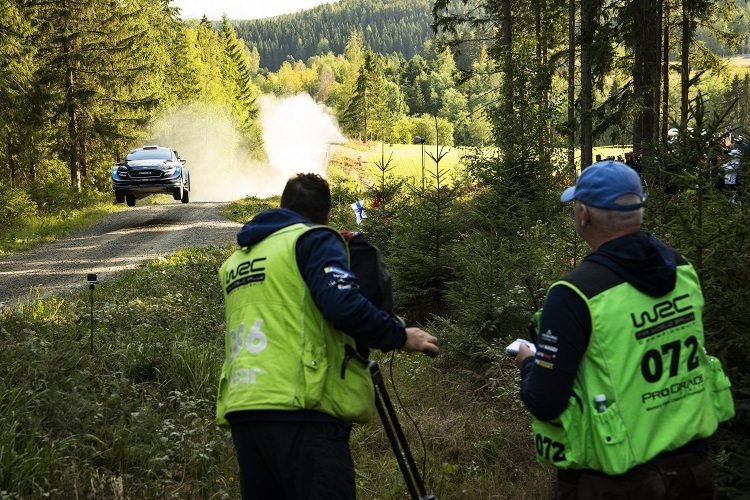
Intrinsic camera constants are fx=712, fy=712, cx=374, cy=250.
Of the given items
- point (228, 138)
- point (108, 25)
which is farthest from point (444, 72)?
point (108, 25)

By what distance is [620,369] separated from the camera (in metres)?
2.49

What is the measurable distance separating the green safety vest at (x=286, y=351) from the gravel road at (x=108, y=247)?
8.25 meters

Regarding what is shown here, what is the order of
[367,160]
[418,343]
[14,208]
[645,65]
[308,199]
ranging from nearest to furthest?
[418,343] → [308,199] → [645,65] → [14,208] → [367,160]

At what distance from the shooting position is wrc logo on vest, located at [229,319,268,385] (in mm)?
3016

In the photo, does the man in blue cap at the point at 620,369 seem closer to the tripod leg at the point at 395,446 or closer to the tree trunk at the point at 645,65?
the tripod leg at the point at 395,446

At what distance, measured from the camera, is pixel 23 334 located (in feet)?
25.5

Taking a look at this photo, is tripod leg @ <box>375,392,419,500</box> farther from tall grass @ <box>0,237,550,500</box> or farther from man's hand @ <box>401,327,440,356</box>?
tall grass @ <box>0,237,550,500</box>

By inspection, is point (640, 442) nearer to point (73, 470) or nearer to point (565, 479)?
point (565, 479)

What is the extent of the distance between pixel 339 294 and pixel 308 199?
0.61 metres

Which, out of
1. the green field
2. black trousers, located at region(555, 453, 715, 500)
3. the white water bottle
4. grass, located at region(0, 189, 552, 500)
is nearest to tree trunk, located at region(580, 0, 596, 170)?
grass, located at region(0, 189, 552, 500)

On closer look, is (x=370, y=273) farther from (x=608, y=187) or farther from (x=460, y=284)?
(x=460, y=284)

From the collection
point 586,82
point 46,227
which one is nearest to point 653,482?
point 46,227

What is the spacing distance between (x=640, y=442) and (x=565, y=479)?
0.35 m

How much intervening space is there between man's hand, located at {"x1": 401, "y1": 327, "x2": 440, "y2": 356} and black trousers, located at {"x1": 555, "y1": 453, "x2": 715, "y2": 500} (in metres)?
0.78
